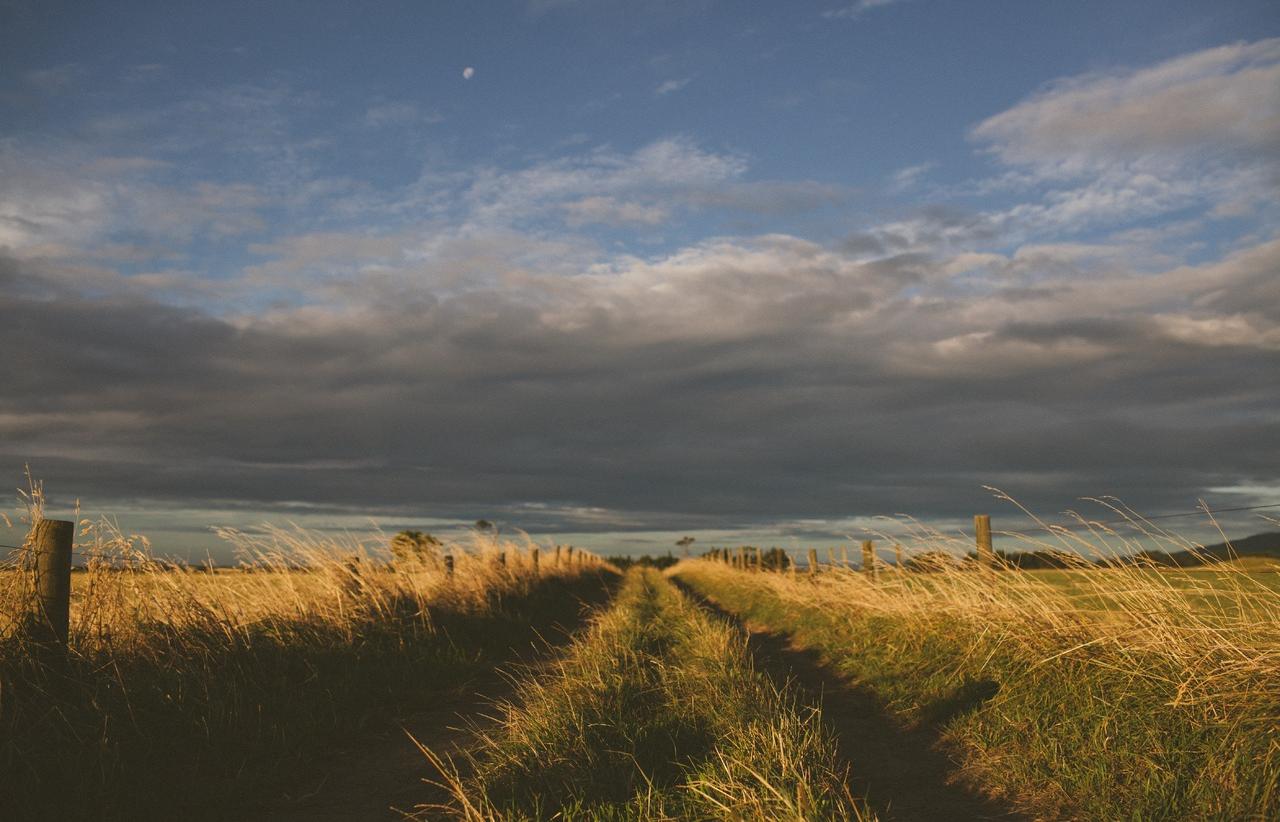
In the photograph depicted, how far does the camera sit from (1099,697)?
18.3ft

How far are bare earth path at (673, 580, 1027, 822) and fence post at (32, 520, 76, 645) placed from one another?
5.50 meters

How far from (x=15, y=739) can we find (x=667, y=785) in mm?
3888

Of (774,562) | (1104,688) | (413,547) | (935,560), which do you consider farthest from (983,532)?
(774,562)

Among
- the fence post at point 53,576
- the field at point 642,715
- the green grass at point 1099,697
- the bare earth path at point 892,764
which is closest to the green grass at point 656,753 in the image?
the field at point 642,715

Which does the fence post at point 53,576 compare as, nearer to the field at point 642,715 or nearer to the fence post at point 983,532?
the field at point 642,715

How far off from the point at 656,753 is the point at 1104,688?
3402 millimetres

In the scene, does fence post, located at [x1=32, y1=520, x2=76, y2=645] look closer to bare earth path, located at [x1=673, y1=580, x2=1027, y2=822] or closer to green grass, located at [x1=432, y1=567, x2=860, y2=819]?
green grass, located at [x1=432, y1=567, x2=860, y2=819]

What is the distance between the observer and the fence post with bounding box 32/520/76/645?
5.40 m

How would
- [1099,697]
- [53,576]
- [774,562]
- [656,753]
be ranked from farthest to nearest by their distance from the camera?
[774,562]
[1099,697]
[53,576]
[656,753]

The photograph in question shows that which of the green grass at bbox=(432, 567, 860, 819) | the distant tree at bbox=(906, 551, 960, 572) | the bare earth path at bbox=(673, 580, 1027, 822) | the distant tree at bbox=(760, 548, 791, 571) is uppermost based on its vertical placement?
the distant tree at bbox=(906, 551, 960, 572)

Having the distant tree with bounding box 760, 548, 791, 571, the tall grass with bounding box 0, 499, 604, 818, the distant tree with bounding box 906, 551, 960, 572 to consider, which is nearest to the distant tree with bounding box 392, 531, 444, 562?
the tall grass with bounding box 0, 499, 604, 818

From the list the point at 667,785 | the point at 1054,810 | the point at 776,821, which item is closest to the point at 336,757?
the point at 667,785

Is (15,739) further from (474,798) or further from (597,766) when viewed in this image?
(597,766)

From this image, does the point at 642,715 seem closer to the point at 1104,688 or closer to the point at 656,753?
the point at 656,753
